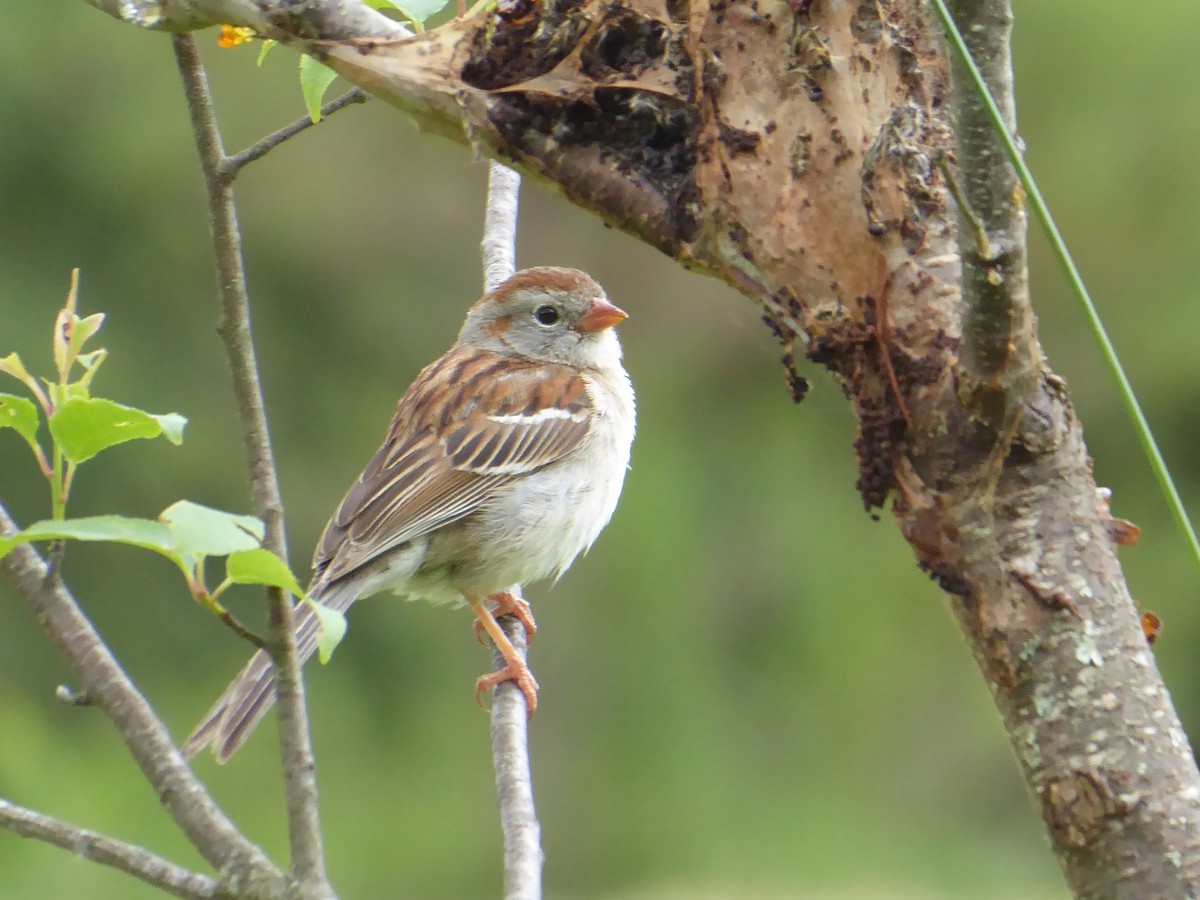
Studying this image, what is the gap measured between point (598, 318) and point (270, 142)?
78.6 inches

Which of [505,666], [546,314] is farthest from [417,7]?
[546,314]

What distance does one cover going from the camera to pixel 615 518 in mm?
6668

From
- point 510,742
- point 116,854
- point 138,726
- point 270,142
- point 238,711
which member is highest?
point 270,142

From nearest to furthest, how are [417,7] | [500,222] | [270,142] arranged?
[270,142] → [417,7] → [500,222]

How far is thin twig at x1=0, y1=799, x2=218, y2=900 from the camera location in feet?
3.98

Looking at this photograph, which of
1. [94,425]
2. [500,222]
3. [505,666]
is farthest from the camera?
[500,222]

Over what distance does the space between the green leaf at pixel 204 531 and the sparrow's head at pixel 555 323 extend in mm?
2325

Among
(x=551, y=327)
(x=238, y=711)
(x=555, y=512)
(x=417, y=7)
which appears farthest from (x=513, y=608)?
(x=417, y=7)

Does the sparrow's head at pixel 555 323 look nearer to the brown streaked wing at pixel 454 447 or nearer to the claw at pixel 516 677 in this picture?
the brown streaked wing at pixel 454 447

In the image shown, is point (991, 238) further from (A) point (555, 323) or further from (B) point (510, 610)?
(A) point (555, 323)

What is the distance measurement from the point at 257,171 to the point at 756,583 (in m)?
3.04

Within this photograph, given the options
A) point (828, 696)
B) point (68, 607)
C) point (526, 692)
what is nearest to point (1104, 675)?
point (68, 607)

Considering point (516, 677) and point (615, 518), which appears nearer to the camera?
point (516, 677)

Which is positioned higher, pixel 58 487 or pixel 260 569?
pixel 58 487
